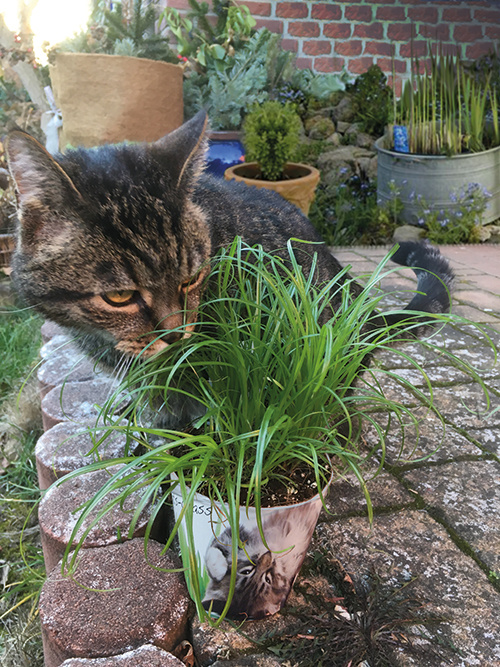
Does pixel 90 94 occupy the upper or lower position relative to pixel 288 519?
upper

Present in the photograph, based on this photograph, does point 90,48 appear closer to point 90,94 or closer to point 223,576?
point 90,94

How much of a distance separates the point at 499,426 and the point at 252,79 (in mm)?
3795

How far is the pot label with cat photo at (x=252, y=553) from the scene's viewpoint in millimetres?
945

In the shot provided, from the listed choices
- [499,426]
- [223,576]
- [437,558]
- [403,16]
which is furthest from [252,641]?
[403,16]

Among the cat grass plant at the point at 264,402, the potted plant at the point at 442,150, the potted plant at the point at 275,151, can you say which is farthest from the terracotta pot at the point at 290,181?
the cat grass plant at the point at 264,402

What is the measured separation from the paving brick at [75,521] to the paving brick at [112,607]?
5cm

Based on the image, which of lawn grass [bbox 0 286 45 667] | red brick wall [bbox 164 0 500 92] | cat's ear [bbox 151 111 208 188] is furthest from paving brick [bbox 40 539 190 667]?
red brick wall [bbox 164 0 500 92]

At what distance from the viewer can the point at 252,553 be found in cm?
97

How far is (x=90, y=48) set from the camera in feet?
14.4

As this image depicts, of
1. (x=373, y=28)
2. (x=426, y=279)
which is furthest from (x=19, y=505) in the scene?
(x=373, y=28)

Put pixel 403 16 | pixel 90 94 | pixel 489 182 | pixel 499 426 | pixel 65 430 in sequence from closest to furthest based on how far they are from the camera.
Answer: pixel 65 430, pixel 499 426, pixel 90 94, pixel 489 182, pixel 403 16

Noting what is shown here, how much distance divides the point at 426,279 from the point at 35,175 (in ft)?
4.04

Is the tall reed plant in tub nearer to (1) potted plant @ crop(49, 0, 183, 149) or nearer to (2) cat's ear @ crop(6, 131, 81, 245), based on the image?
(1) potted plant @ crop(49, 0, 183, 149)

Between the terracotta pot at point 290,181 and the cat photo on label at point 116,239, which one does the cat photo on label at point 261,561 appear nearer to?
the cat photo on label at point 116,239
